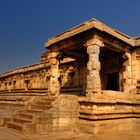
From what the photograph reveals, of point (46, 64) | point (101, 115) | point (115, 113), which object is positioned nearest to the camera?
point (101, 115)

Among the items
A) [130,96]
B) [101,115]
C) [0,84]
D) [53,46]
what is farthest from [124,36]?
[0,84]

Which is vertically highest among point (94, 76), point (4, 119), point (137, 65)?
point (137, 65)

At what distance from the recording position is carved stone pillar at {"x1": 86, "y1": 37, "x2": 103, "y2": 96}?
332 inches

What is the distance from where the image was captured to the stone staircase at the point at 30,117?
7090mm

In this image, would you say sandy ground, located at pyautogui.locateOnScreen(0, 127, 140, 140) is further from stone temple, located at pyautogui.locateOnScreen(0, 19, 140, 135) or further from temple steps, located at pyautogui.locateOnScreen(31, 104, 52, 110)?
temple steps, located at pyautogui.locateOnScreen(31, 104, 52, 110)

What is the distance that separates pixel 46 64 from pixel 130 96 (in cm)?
1103

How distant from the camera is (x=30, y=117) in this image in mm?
8023

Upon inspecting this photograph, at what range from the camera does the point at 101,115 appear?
7.91 meters

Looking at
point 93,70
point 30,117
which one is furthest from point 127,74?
point 30,117

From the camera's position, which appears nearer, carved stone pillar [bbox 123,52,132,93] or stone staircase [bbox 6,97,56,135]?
stone staircase [bbox 6,97,56,135]

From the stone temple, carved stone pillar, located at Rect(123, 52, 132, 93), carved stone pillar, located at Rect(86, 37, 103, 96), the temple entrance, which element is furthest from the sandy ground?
the temple entrance

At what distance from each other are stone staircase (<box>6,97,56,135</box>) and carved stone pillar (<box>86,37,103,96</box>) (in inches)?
60.3

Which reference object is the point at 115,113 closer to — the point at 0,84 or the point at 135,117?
the point at 135,117

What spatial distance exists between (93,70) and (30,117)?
9.98 ft
